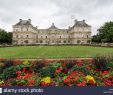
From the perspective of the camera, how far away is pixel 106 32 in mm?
99188

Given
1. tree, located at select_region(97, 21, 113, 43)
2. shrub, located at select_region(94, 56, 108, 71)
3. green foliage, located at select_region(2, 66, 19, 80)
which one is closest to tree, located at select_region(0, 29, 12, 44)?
tree, located at select_region(97, 21, 113, 43)

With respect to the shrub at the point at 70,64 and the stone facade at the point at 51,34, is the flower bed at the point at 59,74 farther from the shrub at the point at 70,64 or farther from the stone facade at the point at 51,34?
the stone facade at the point at 51,34

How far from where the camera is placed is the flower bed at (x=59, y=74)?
10.9 m

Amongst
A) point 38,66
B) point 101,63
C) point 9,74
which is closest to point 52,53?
point 38,66

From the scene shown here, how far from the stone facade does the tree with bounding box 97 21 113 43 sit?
55.1 feet

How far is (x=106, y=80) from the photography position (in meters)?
11.5

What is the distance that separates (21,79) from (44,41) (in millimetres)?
122967

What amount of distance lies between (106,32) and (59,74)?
87.7 meters

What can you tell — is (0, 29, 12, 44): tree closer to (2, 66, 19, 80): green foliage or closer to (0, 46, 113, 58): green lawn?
(0, 46, 113, 58): green lawn

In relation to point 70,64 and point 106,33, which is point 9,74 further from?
point 106,33

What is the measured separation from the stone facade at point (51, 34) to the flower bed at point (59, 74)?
111 metres

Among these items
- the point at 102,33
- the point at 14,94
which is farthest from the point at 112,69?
the point at 102,33

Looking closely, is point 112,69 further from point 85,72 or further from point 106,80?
point 106,80

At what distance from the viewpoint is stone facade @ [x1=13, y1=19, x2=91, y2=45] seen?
129750mm
